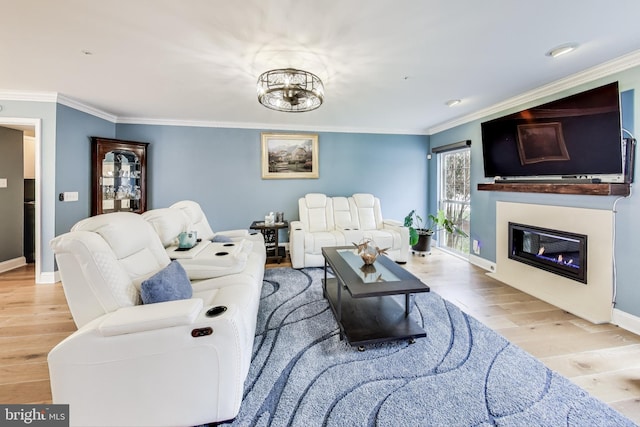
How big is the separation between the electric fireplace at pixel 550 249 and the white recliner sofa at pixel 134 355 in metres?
3.27

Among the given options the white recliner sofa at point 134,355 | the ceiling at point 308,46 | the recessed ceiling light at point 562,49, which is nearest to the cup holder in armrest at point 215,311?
the white recliner sofa at point 134,355

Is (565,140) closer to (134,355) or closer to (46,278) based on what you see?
(134,355)

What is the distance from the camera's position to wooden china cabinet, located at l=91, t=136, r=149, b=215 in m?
4.03

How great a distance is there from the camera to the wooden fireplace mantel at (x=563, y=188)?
2.38 metres

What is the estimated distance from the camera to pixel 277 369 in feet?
6.08

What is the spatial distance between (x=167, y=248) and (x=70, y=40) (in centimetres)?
Result: 185

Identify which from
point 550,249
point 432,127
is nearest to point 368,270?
point 550,249

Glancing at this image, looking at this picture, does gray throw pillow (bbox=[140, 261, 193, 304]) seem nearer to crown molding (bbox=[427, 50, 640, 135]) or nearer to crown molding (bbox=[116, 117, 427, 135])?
crown molding (bbox=[116, 117, 427, 135])

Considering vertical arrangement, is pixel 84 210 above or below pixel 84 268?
above

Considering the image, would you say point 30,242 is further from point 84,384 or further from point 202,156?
point 84,384

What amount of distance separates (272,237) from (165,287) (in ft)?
10.7

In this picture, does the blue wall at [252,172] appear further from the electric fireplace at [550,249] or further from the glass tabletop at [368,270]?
the glass tabletop at [368,270]

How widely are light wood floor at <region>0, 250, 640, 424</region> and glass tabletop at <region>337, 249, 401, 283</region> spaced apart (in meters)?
1.02

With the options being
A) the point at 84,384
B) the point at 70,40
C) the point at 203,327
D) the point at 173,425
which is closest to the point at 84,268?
the point at 84,384
